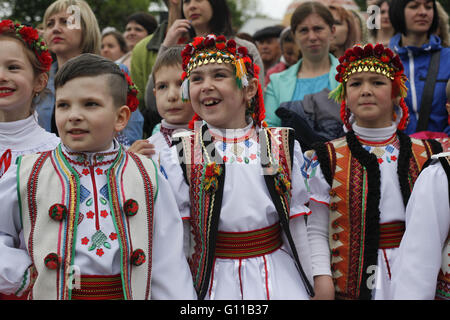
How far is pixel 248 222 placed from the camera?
2.62m

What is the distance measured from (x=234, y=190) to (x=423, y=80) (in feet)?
6.80

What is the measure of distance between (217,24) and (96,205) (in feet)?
7.67

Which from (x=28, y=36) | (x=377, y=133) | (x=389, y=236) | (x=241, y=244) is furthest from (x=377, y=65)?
(x=28, y=36)

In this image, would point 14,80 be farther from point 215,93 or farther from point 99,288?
point 99,288

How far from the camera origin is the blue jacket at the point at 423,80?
3820 millimetres

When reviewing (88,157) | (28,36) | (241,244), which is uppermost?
(28,36)

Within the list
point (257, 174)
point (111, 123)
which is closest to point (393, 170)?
point (257, 174)

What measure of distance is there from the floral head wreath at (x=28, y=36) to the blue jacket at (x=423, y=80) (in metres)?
2.60

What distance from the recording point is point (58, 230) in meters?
2.23

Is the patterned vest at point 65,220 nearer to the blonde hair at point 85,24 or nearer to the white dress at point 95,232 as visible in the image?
the white dress at point 95,232

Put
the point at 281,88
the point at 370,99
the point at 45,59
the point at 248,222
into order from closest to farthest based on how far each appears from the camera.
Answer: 1. the point at 248,222
2. the point at 45,59
3. the point at 370,99
4. the point at 281,88

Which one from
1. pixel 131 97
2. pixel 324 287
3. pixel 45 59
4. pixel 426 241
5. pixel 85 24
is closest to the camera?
pixel 426 241

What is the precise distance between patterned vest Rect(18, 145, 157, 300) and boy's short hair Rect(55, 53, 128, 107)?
33cm
